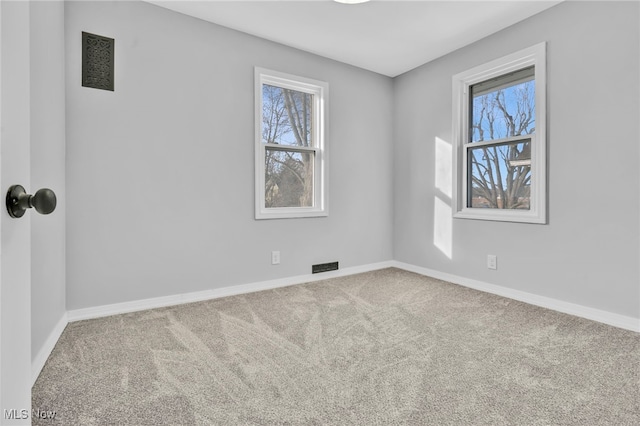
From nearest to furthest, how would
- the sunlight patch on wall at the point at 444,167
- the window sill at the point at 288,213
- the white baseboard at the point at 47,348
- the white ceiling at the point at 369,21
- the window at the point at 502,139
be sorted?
the white baseboard at the point at 47,348 < the white ceiling at the point at 369,21 < the window at the point at 502,139 < the window sill at the point at 288,213 < the sunlight patch on wall at the point at 444,167

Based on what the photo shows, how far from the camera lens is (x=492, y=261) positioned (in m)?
3.09

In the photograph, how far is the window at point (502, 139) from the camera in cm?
274

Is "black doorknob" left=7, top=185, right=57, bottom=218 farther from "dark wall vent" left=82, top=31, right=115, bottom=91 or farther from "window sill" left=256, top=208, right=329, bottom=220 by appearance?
"window sill" left=256, top=208, right=329, bottom=220

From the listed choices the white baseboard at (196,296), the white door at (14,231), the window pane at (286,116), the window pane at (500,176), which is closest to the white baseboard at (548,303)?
the window pane at (500,176)

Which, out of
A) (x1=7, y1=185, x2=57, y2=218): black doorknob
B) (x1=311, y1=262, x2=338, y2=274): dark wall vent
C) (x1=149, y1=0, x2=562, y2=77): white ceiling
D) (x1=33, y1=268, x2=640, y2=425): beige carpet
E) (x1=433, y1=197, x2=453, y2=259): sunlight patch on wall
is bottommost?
(x1=33, y1=268, x2=640, y2=425): beige carpet

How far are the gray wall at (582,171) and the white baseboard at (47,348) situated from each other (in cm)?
329

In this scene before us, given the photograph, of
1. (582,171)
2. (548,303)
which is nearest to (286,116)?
(582,171)

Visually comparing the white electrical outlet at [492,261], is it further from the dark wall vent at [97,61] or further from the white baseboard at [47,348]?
the dark wall vent at [97,61]

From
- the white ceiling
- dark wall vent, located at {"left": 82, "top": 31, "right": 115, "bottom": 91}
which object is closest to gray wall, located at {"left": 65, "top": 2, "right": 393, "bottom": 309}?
dark wall vent, located at {"left": 82, "top": 31, "right": 115, "bottom": 91}

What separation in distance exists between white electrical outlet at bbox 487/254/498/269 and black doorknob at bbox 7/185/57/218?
3245 mm

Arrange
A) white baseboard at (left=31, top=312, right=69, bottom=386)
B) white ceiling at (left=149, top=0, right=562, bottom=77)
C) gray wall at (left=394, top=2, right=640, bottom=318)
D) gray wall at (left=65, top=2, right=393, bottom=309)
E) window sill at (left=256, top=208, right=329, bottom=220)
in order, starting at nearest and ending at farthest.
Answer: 1. white baseboard at (left=31, top=312, right=69, bottom=386)
2. gray wall at (left=394, top=2, right=640, bottom=318)
3. gray wall at (left=65, top=2, right=393, bottom=309)
4. white ceiling at (left=149, top=0, right=562, bottom=77)
5. window sill at (left=256, top=208, right=329, bottom=220)

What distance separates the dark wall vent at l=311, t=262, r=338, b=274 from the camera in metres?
3.52

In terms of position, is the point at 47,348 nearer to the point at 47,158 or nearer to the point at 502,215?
the point at 47,158

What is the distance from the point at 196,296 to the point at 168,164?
112 cm
